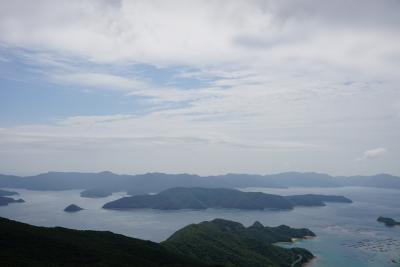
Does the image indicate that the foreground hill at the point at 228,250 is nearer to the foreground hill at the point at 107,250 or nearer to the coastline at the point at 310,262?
the foreground hill at the point at 107,250

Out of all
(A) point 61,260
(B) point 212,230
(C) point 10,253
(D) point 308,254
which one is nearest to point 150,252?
(A) point 61,260

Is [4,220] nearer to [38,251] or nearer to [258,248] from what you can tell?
[38,251]

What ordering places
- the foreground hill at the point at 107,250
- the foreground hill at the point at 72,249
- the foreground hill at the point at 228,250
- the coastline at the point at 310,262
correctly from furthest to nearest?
the coastline at the point at 310,262
the foreground hill at the point at 228,250
the foreground hill at the point at 107,250
the foreground hill at the point at 72,249

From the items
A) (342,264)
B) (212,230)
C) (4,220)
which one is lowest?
(342,264)

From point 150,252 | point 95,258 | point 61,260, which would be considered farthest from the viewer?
point 150,252

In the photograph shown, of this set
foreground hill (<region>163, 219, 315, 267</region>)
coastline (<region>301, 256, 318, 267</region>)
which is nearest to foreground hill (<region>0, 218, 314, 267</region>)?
foreground hill (<region>163, 219, 315, 267</region>)

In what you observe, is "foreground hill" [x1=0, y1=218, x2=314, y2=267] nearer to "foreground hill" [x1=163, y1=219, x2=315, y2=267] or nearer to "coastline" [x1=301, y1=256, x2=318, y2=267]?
"foreground hill" [x1=163, y1=219, x2=315, y2=267]

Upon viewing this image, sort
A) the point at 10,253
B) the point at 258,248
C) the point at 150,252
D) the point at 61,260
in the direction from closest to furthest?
the point at 10,253, the point at 61,260, the point at 150,252, the point at 258,248

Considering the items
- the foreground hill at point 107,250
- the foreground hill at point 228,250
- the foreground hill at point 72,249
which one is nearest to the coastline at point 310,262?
the foreground hill at point 228,250
